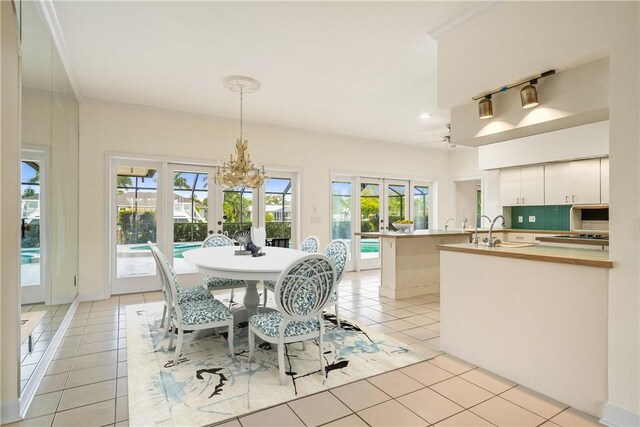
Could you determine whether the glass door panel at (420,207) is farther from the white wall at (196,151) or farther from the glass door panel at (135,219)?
the glass door panel at (135,219)

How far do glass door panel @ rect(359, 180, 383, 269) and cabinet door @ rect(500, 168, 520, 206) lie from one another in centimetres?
231

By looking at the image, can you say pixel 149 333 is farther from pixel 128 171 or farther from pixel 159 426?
pixel 128 171

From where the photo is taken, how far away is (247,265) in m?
2.69

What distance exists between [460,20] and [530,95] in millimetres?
874

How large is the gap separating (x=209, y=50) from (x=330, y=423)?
3.23 meters

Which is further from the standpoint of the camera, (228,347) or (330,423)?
(228,347)

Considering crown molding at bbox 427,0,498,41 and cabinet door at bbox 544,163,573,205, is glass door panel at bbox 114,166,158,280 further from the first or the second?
cabinet door at bbox 544,163,573,205

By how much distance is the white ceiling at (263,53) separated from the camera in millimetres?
2650

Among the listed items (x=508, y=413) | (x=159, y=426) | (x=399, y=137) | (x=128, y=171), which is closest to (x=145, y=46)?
(x=128, y=171)

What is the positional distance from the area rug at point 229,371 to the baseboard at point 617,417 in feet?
3.74

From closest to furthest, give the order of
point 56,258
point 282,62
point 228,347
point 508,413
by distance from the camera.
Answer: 1. point 508,413
2. point 228,347
3. point 56,258
4. point 282,62

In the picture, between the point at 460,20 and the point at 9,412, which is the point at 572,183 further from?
the point at 9,412

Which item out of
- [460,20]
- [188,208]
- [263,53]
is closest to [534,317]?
[460,20]

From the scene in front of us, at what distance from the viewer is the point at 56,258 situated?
3160 millimetres
